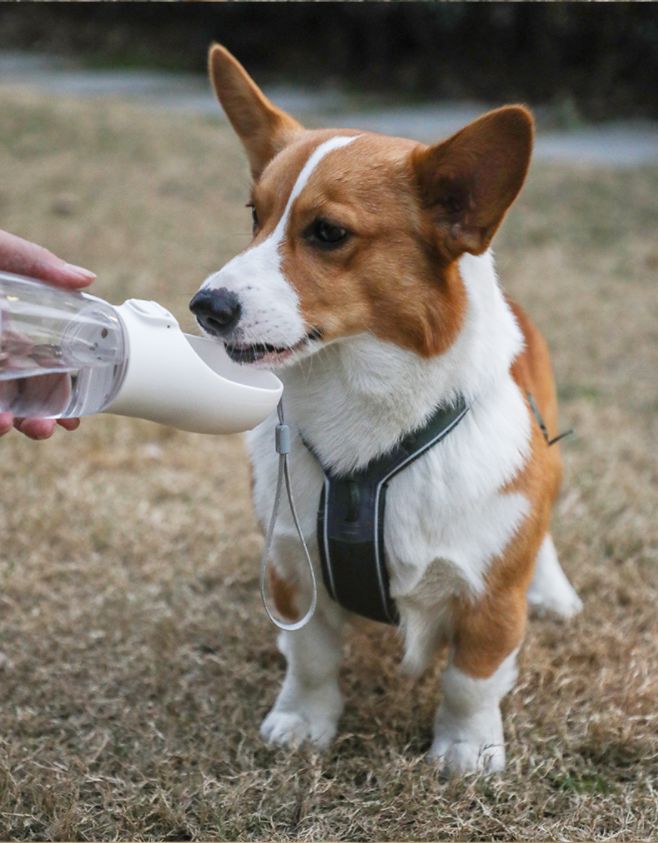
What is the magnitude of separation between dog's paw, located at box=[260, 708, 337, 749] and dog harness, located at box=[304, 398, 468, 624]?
1.44ft

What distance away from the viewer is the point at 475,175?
1898 millimetres

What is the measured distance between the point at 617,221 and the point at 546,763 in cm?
538

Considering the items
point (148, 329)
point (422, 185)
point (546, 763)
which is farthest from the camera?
point (546, 763)

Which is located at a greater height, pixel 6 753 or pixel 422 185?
pixel 422 185

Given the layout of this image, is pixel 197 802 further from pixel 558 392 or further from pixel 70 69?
pixel 70 69

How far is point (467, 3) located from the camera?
36.8 ft

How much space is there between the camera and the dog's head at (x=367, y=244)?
1.84 meters

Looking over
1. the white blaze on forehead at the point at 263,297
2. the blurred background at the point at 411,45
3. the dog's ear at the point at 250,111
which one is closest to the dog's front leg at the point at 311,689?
the white blaze on forehead at the point at 263,297

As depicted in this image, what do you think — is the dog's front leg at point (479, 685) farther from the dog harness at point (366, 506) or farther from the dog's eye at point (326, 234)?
the dog's eye at point (326, 234)

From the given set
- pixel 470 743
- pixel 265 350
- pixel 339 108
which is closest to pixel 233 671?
pixel 470 743

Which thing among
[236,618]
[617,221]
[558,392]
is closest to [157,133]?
[617,221]

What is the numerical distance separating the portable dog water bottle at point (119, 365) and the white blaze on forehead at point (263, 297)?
0.10 m

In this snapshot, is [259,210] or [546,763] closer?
[259,210]

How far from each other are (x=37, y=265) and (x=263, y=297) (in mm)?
570
